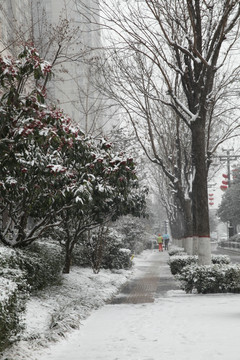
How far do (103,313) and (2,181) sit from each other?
3.44m

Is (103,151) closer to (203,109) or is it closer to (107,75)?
(203,109)

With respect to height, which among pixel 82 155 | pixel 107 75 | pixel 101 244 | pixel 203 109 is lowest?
pixel 101 244

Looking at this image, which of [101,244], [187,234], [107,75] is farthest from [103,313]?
[187,234]

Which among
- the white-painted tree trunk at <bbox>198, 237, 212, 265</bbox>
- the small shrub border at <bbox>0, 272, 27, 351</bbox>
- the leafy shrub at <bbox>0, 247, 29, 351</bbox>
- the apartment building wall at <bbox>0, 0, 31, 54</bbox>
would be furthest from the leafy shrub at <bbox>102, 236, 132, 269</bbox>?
the small shrub border at <bbox>0, 272, 27, 351</bbox>

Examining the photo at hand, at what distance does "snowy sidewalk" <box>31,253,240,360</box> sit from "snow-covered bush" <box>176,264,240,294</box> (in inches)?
32.7

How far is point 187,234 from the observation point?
21.1 m

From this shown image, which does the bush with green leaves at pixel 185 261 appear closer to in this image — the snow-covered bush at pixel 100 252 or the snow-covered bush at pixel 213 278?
the snow-covered bush at pixel 100 252

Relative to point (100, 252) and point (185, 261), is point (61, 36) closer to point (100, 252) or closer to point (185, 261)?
point (100, 252)

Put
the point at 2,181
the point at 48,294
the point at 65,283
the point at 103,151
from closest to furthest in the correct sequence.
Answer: the point at 2,181 < the point at 48,294 < the point at 103,151 < the point at 65,283

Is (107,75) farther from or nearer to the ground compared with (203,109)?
farther from the ground

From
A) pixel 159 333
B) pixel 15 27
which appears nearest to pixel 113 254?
pixel 15 27

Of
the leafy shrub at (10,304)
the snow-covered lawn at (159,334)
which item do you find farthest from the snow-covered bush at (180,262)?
the leafy shrub at (10,304)

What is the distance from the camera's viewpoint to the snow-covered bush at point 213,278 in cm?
1168

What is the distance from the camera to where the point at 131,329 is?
25.2ft
